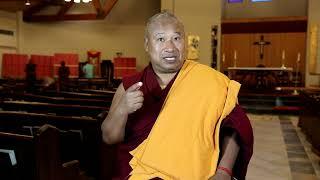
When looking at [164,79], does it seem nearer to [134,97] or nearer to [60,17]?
[134,97]

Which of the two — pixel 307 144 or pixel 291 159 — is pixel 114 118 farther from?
pixel 307 144

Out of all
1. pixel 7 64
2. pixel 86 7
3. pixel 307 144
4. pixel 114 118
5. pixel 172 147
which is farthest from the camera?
pixel 86 7

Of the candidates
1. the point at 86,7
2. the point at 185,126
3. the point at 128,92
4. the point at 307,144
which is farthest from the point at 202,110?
the point at 86,7

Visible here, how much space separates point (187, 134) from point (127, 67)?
11401mm

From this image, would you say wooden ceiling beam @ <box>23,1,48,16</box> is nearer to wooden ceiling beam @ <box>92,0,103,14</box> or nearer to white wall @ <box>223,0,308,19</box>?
wooden ceiling beam @ <box>92,0,103,14</box>

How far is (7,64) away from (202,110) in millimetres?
12067

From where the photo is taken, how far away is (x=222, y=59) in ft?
37.1

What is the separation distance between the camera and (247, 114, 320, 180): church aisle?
3.55 meters

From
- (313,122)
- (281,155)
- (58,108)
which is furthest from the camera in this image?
(313,122)

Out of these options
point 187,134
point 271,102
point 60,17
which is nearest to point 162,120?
point 187,134

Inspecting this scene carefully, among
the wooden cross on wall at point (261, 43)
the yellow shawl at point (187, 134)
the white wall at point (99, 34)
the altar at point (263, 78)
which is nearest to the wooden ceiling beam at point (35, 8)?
the white wall at point (99, 34)

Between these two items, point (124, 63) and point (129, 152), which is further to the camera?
point (124, 63)

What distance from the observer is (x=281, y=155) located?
4355 mm

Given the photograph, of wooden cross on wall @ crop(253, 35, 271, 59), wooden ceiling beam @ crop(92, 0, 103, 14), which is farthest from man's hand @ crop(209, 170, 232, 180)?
wooden ceiling beam @ crop(92, 0, 103, 14)
